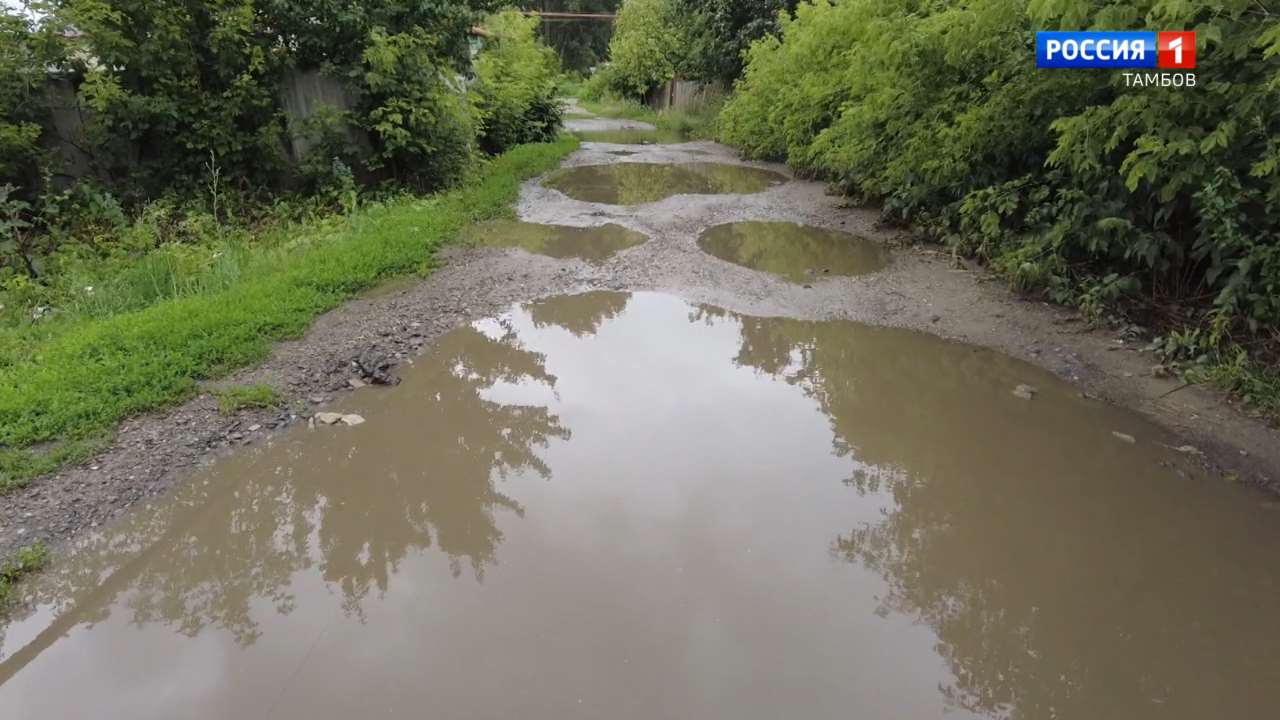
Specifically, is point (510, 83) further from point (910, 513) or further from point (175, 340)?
point (910, 513)

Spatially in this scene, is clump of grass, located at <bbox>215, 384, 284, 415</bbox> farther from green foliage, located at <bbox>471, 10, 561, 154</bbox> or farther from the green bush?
green foliage, located at <bbox>471, 10, 561, 154</bbox>

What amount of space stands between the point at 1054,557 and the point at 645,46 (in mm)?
28155

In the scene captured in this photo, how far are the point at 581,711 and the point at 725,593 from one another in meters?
0.82

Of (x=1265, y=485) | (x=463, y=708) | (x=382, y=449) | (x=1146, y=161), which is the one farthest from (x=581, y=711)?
(x=1146, y=161)

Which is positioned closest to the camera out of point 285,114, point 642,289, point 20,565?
point 20,565

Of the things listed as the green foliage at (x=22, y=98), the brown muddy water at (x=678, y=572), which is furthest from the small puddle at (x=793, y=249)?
the green foliage at (x=22, y=98)

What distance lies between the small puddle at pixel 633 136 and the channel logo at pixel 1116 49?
14.3 m

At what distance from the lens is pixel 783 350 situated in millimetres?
5844

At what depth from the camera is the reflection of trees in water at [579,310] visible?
6281 millimetres

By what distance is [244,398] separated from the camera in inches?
182

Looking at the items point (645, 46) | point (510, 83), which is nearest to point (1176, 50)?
point (510, 83)

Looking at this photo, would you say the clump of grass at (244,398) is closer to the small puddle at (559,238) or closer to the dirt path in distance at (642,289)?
the dirt path in distance at (642,289)

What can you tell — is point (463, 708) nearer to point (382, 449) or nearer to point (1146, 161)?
point (382, 449)

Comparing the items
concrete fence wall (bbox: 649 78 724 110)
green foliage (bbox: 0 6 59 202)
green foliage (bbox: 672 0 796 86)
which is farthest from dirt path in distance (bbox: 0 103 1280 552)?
concrete fence wall (bbox: 649 78 724 110)
